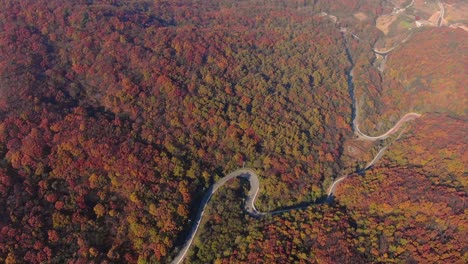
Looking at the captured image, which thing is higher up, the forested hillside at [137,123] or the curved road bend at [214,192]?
the forested hillside at [137,123]

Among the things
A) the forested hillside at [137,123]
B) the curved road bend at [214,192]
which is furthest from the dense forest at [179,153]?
the curved road bend at [214,192]

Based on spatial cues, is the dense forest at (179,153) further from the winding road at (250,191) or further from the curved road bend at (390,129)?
the curved road bend at (390,129)

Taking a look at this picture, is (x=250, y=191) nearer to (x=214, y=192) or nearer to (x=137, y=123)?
(x=214, y=192)

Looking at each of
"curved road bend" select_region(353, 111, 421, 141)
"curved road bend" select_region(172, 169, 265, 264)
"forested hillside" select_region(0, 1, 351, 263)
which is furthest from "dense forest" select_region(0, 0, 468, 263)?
"curved road bend" select_region(353, 111, 421, 141)

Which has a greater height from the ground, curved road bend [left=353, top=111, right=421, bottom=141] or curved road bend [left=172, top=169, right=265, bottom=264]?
curved road bend [left=353, top=111, right=421, bottom=141]

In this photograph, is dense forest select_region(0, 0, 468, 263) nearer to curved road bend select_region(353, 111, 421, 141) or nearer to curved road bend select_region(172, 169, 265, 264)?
curved road bend select_region(172, 169, 265, 264)

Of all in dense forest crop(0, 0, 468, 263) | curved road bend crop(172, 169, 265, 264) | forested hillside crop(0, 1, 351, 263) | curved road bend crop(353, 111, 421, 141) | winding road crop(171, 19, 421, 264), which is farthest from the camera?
curved road bend crop(353, 111, 421, 141)

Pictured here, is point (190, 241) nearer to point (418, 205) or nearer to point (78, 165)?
point (78, 165)

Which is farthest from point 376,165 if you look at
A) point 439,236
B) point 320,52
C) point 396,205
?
point 320,52
